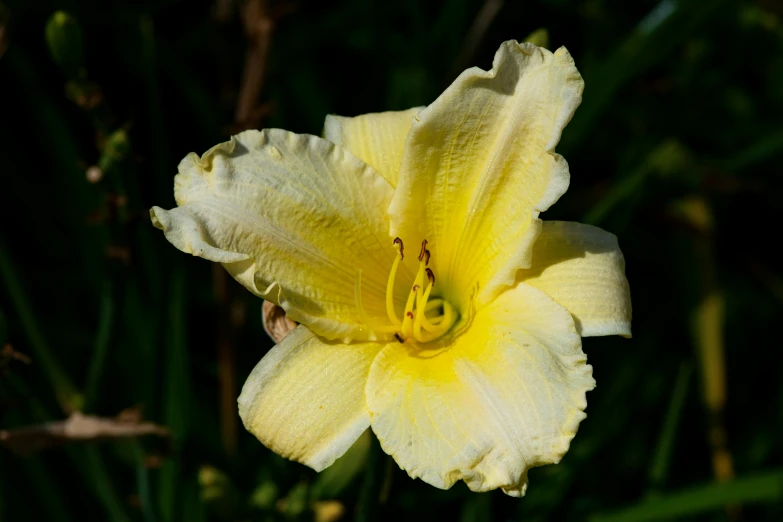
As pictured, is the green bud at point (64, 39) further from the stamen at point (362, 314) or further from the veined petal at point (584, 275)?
the veined petal at point (584, 275)

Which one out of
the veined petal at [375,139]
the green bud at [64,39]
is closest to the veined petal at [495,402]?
the veined petal at [375,139]

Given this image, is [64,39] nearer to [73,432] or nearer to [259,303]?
[73,432]

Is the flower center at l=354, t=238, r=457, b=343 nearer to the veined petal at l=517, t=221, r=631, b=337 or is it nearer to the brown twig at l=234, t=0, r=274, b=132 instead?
the veined petal at l=517, t=221, r=631, b=337

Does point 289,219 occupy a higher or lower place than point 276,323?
higher

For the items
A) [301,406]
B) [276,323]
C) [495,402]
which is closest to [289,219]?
[276,323]

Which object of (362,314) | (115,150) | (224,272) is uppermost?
(115,150)

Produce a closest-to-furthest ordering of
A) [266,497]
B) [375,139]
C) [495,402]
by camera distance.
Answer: [495,402] < [375,139] < [266,497]

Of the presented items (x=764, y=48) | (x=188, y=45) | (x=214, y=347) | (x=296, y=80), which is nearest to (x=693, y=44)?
(x=764, y=48)
